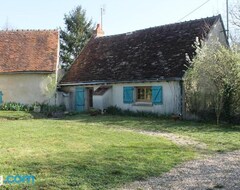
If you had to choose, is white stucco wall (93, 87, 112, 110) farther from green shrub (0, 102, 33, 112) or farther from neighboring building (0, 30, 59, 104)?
green shrub (0, 102, 33, 112)

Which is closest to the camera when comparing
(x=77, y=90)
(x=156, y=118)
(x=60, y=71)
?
(x=156, y=118)

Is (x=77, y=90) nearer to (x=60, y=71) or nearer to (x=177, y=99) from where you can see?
(x=60, y=71)

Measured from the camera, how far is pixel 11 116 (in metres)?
21.6

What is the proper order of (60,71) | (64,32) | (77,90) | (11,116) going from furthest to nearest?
1. (64,32)
2. (60,71)
3. (77,90)
4. (11,116)

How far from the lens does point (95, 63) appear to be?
87.5ft

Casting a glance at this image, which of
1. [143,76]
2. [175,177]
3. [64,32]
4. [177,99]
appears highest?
[64,32]

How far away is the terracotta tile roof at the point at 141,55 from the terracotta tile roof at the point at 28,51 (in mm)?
1950

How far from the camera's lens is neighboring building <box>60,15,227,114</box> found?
21.0 meters

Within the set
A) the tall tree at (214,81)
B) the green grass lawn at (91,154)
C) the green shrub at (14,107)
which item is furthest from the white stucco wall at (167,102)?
the green shrub at (14,107)

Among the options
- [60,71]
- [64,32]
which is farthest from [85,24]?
[60,71]

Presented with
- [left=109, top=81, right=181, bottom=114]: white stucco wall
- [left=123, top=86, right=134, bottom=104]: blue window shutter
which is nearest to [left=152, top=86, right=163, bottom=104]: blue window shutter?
[left=109, top=81, right=181, bottom=114]: white stucco wall

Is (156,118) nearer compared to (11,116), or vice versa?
(156,118)

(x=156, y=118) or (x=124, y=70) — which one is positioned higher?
(x=124, y=70)

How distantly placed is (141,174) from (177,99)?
12925 millimetres
